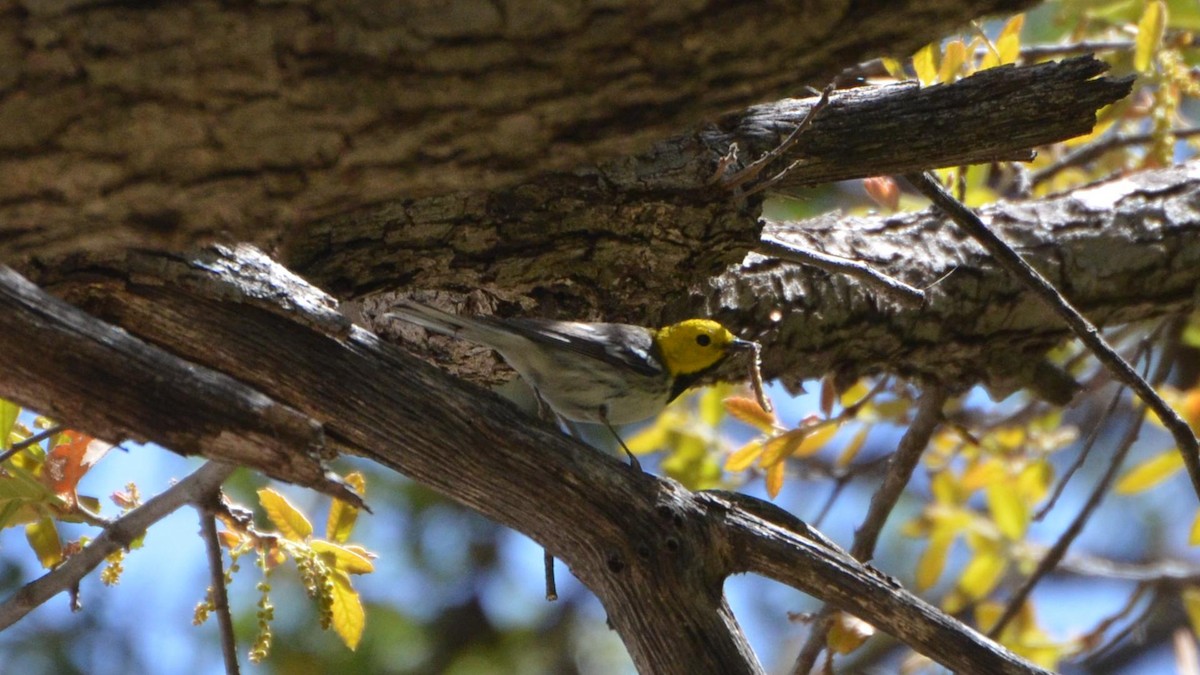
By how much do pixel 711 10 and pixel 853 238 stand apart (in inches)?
116

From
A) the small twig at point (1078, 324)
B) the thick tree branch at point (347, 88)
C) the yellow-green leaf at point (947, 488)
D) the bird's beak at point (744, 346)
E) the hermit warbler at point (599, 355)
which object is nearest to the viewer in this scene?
the thick tree branch at point (347, 88)

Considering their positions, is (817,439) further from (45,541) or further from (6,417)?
(6,417)

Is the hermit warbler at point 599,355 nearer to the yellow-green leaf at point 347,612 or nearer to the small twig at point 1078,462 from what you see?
the yellow-green leaf at point 347,612

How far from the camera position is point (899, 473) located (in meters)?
4.13

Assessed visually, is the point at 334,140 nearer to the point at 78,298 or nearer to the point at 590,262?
the point at 78,298

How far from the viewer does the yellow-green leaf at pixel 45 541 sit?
2932 millimetres

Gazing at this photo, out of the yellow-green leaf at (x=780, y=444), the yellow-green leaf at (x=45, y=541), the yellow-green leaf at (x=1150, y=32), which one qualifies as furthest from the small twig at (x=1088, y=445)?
the yellow-green leaf at (x=45, y=541)

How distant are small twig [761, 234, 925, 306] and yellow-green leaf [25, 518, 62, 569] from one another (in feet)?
6.81

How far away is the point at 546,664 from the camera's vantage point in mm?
7195

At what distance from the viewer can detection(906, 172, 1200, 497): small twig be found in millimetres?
3189

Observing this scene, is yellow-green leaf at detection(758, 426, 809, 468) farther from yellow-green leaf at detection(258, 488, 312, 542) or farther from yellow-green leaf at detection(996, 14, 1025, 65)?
yellow-green leaf at detection(258, 488, 312, 542)

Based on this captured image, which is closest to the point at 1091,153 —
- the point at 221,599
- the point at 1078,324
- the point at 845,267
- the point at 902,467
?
the point at 902,467

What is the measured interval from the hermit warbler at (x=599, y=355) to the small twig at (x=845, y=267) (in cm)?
41

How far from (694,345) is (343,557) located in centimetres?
146
